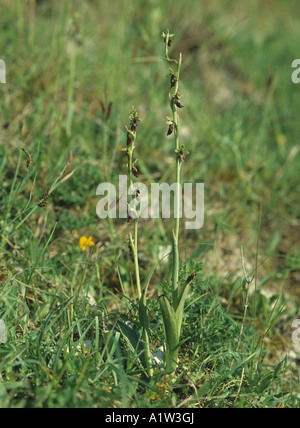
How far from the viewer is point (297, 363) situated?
2.11 meters

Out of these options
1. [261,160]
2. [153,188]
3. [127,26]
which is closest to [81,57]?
[127,26]

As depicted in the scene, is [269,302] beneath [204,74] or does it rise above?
beneath

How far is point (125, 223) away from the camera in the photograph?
2.31 metres

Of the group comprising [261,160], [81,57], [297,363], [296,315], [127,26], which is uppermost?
[127,26]

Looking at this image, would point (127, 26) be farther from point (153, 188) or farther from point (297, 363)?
point (297, 363)

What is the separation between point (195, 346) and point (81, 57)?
2.36m

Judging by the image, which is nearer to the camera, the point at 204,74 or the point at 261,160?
the point at 261,160

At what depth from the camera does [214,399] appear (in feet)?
4.93

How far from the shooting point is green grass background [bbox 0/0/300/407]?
4.90 feet

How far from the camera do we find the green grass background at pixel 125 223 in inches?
58.8
